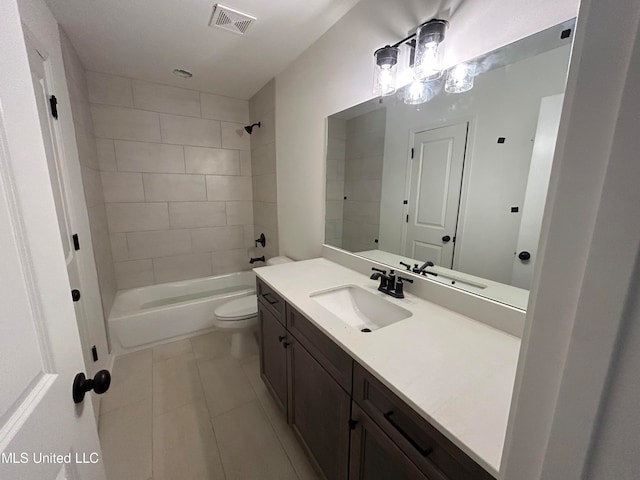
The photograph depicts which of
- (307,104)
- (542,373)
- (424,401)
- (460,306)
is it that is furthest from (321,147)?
(542,373)

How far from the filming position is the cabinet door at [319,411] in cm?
100

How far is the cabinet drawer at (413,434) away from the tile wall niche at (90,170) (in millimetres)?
2007

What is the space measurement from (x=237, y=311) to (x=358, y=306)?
120 centimetres

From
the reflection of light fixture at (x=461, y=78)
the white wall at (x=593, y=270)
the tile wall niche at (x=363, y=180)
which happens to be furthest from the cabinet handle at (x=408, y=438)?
the reflection of light fixture at (x=461, y=78)

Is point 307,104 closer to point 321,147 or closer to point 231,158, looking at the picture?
point 321,147

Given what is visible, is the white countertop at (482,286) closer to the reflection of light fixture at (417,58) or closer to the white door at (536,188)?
the white door at (536,188)

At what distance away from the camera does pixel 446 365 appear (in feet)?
2.65

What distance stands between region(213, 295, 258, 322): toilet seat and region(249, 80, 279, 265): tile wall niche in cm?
64

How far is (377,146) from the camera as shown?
1661mm

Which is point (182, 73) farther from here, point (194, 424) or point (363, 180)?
point (194, 424)

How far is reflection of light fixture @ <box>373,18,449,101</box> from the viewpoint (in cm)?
110

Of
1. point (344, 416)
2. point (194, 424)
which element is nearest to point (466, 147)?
point (344, 416)

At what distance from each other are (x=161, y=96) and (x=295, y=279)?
2.45 m

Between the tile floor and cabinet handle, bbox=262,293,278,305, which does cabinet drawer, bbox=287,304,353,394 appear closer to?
cabinet handle, bbox=262,293,278,305
